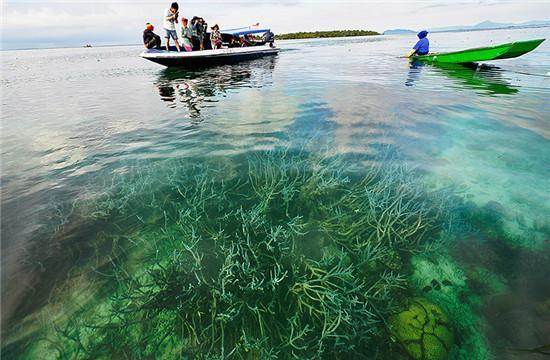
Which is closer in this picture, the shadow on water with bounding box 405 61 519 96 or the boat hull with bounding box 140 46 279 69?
the shadow on water with bounding box 405 61 519 96

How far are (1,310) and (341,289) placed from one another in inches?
145

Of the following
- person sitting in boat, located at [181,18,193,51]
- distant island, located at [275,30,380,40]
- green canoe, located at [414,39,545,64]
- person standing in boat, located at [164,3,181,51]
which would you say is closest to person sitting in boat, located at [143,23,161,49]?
person standing in boat, located at [164,3,181,51]

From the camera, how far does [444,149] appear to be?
5.83 m

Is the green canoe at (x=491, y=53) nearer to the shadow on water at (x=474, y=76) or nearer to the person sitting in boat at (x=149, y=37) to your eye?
the shadow on water at (x=474, y=76)

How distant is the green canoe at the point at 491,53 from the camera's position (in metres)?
13.0

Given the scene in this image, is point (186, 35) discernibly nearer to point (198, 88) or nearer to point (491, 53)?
point (198, 88)

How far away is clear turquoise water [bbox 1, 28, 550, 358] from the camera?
283 cm

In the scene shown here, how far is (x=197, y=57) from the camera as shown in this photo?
19.3m

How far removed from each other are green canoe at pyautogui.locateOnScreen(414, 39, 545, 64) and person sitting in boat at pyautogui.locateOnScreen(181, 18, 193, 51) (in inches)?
707

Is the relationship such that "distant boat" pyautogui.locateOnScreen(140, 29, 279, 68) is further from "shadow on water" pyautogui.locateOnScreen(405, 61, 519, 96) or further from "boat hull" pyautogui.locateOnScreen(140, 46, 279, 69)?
"shadow on water" pyautogui.locateOnScreen(405, 61, 519, 96)

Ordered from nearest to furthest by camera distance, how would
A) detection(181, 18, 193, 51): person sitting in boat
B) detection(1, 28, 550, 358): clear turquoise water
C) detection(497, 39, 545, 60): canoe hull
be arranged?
detection(1, 28, 550, 358): clear turquoise water
detection(497, 39, 545, 60): canoe hull
detection(181, 18, 193, 51): person sitting in boat

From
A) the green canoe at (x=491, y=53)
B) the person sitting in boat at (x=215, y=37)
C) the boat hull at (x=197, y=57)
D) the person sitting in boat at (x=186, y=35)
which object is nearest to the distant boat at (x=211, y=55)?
the boat hull at (x=197, y=57)

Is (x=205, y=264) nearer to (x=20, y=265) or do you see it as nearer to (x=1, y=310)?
(x=1, y=310)

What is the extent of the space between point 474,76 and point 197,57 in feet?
59.3
